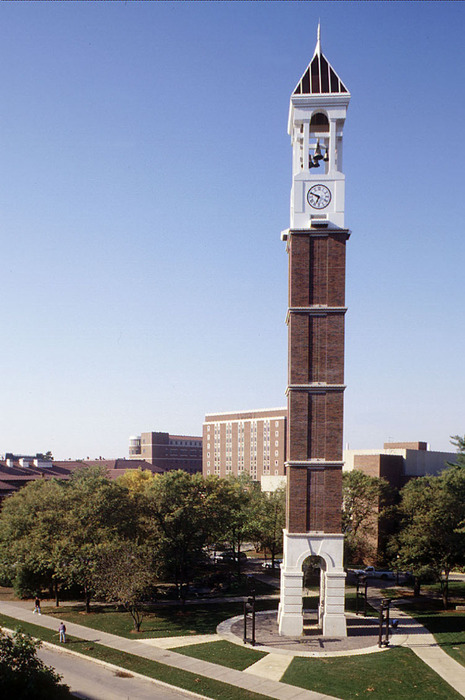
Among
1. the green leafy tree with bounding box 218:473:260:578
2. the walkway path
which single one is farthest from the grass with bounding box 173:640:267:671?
the green leafy tree with bounding box 218:473:260:578

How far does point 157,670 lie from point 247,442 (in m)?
113

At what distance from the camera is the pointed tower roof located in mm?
37406

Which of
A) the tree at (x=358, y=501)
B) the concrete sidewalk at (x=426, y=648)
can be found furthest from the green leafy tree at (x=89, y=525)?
the tree at (x=358, y=501)

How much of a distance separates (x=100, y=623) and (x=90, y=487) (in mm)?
9530

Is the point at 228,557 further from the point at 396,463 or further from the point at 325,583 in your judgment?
the point at 325,583

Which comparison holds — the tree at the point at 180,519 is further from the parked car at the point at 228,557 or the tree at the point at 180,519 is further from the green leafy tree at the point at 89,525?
the parked car at the point at 228,557

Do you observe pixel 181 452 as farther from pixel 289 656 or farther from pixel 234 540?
pixel 289 656

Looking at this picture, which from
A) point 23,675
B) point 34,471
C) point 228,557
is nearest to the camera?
point 23,675

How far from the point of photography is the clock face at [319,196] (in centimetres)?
3722

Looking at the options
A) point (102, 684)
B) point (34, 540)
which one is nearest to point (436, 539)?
point (102, 684)

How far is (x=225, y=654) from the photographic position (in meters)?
31.1

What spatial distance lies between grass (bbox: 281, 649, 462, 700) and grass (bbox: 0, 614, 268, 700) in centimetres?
319

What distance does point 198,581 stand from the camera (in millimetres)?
51688

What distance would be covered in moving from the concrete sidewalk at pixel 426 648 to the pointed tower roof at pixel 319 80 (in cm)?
3343
